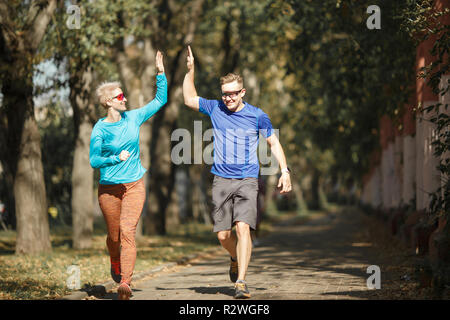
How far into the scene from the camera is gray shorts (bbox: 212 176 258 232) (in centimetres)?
824

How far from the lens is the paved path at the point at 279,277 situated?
8.53 metres

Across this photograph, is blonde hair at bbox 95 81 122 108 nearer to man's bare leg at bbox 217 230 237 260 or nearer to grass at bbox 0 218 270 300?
man's bare leg at bbox 217 230 237 260

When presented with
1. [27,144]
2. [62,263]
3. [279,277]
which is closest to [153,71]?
[27,144]

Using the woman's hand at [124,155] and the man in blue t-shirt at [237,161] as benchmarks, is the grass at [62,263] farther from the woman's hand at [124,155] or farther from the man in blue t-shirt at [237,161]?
the man in blue t-shirt at [237,161]

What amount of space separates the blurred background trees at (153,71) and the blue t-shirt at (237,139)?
2968 mm

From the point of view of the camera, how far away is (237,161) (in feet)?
26.9

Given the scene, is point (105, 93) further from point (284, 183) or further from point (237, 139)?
point (284, 183)

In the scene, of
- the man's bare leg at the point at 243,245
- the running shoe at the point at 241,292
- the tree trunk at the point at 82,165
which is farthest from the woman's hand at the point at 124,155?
the tree trunk at the point at 82,165

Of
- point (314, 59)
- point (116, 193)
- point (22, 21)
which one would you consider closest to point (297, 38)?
point (314, 59)

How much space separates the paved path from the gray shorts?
82cm

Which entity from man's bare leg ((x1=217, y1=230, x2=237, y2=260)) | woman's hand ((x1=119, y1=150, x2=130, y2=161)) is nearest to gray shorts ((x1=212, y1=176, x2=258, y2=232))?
man's bare leg ((x1=217, y1=230, x2=237, y2=260))

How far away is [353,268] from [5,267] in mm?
5228

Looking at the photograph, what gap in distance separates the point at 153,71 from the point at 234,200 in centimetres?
1211

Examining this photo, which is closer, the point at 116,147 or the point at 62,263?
the point at 116,147
